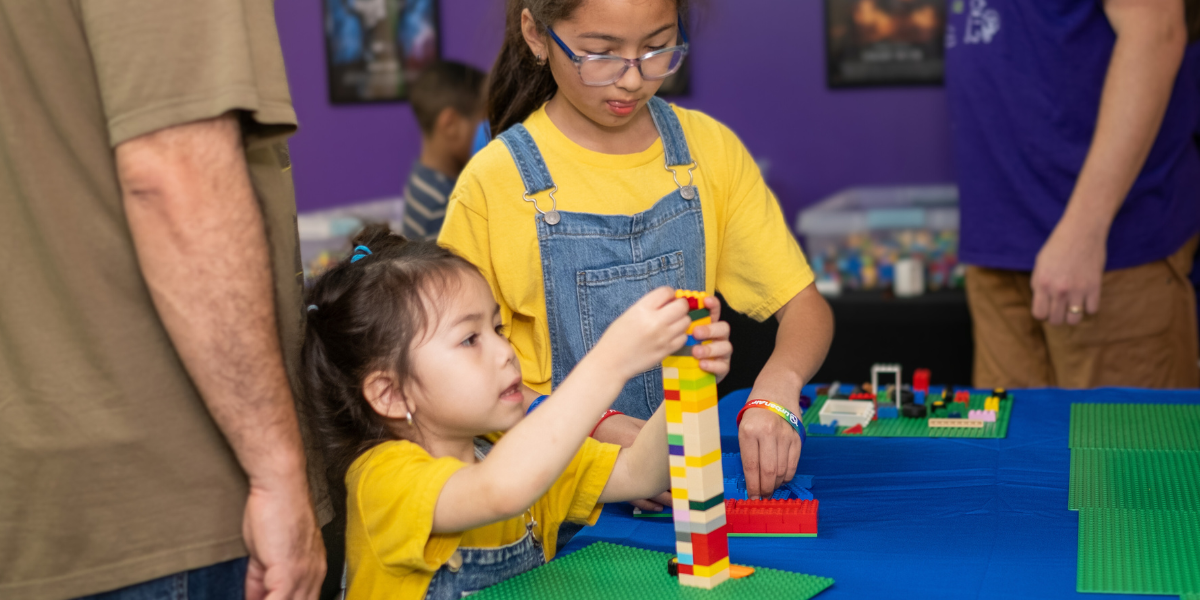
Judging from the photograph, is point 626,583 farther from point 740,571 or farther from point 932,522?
point 932,522

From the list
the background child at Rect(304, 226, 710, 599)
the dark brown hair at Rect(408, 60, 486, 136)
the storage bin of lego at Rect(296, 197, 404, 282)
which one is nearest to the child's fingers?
the background child at Rect(304, 226, 710, 599)

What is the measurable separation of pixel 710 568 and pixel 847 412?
768 mm

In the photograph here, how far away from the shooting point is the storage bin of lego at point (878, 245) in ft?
11.4

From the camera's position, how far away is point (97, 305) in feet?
3.42

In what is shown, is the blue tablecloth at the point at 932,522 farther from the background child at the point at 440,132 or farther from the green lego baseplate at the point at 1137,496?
the background child at the point at 440,132

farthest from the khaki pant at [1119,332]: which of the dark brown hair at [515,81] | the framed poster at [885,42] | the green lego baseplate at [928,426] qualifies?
the framed poster at [885,42]

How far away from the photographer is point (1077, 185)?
2221 millimetres

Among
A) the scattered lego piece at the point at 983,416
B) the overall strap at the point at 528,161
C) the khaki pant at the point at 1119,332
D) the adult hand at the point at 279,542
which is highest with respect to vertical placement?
the overall strap at the point at 528,161

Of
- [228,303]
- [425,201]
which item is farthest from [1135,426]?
[425,201]

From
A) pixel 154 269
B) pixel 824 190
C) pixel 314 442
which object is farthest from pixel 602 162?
pixel 824 190

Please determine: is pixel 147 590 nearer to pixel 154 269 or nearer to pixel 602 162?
pixel 154 269

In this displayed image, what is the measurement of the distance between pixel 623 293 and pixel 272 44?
27.2 inches

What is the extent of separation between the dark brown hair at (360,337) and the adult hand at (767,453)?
1.38 ft

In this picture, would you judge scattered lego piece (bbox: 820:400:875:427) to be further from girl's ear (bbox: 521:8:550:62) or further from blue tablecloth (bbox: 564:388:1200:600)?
girl's ear (bbox: 521:8:550:62)
